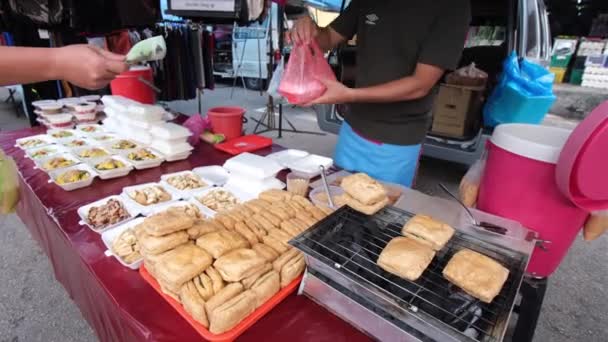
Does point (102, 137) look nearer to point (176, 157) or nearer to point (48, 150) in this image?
point (48, 150)

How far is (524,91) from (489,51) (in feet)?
6.19

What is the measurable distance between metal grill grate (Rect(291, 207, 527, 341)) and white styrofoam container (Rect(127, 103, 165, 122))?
175cm

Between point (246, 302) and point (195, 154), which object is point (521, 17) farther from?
point (246, 302)

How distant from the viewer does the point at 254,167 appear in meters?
1.67

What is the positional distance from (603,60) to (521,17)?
8811 mm

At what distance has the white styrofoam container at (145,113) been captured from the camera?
7.25ft

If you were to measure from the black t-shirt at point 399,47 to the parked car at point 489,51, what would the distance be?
7.64 feet

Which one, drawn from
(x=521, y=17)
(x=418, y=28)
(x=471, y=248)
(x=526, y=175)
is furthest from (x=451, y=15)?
(x=521, y=17)

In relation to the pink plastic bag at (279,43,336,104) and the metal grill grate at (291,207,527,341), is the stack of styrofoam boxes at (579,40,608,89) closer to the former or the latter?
the pink plastic bag at (279,43,336,104)

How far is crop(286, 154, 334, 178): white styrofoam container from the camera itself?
6.12 ft

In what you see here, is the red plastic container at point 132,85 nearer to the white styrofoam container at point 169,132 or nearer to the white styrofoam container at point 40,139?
the white styrofoam container at point 40,139

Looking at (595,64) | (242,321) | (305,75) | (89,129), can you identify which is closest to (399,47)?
(305,75)

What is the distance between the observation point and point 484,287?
0.79 meters

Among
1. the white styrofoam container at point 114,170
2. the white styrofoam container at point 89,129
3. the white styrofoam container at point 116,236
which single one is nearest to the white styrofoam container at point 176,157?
the white styrofoam container at point 114,170
